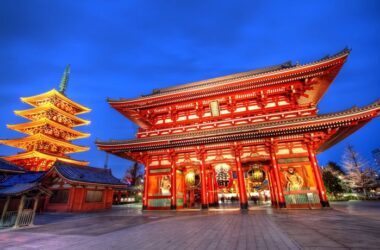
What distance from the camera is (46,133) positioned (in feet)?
101

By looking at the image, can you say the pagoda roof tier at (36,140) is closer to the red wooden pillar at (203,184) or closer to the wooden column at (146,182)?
the wooden column at (146,182)

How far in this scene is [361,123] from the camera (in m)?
12.1

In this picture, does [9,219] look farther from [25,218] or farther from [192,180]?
[192,180]

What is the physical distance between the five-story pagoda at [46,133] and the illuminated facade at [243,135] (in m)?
20.3

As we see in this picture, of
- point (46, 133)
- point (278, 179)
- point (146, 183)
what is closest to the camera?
point (278, 179)

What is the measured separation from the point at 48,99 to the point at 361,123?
4375 cm

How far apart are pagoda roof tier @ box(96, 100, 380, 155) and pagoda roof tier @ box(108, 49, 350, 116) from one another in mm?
3641

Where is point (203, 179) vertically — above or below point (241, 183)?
above

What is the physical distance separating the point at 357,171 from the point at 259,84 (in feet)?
84.5

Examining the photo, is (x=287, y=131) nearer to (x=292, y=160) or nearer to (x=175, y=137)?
(x=292, y=160)

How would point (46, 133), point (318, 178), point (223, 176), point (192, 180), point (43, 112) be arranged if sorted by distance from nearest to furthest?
point (318, 178) → point (223, 176) → point (192, 180) → point (46, 133) → point (43, 112)

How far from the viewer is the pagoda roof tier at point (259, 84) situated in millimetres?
13352

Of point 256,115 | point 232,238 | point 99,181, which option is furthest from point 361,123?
point 99,181

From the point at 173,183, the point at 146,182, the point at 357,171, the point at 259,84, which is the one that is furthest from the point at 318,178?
the point at 357,171
